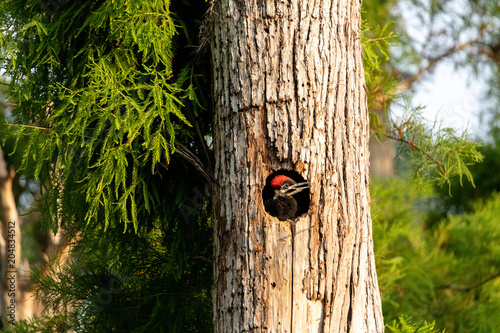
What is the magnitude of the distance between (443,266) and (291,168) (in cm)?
449

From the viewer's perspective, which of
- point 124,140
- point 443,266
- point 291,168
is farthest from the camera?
point 443,266

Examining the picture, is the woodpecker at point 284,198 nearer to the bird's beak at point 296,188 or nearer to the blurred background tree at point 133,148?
the bird's beak at point 296,188

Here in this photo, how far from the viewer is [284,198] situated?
235 centimetres

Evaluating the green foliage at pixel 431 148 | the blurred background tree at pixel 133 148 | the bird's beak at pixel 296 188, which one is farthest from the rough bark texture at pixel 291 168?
the green foliage at pixel 431 148

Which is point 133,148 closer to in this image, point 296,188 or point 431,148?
point 296,188

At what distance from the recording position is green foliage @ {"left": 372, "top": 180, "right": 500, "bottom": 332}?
16.9 ft

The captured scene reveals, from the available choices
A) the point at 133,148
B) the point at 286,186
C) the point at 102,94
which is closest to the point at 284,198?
the point at 286,186

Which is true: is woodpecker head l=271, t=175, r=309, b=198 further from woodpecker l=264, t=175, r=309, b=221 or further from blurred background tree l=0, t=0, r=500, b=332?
blurred background tree l=0, t=0, r=500, b=332

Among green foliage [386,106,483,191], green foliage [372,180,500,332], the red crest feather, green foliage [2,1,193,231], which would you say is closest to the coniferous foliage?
green foliage [2,1,193,231]

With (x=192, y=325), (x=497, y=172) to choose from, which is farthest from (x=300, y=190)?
(x=497, y=172)

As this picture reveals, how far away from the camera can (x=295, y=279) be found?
2.19 metres

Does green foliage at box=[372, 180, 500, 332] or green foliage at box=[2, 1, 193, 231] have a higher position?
green foliage at box=[2, 1, 193, 231]

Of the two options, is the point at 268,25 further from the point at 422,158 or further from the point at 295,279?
the point at 422,158

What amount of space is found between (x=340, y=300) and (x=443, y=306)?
4103 mm
